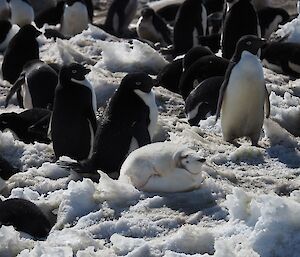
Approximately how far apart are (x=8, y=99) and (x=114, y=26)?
7282 mm

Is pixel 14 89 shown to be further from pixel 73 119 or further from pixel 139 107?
pixel 139 107

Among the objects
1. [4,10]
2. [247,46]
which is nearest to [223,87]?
[247,46]

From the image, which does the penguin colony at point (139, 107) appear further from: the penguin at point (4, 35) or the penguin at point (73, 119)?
the penguin at point (4, 35)

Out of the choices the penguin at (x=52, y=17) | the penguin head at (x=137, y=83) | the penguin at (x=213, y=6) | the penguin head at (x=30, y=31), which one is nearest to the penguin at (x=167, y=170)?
the penguin head at (x=137, y=83)

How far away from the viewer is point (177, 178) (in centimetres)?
459

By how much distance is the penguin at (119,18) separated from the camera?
15.3 m

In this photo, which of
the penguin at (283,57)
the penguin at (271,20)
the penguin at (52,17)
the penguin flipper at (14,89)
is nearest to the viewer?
the penguin flipper at (14,89)

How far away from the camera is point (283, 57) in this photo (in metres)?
8.91

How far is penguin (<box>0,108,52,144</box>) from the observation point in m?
6.71

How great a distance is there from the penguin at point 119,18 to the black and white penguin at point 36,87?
672 cm

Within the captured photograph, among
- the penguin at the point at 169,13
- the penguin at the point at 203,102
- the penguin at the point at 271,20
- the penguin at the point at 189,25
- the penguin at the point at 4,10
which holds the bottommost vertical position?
the penguin at the point at 169,13

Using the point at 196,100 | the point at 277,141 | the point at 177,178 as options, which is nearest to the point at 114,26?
the point at 196,100

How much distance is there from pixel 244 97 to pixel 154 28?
25.1 feet

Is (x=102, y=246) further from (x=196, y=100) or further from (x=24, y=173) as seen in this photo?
(x=196, y=100)
